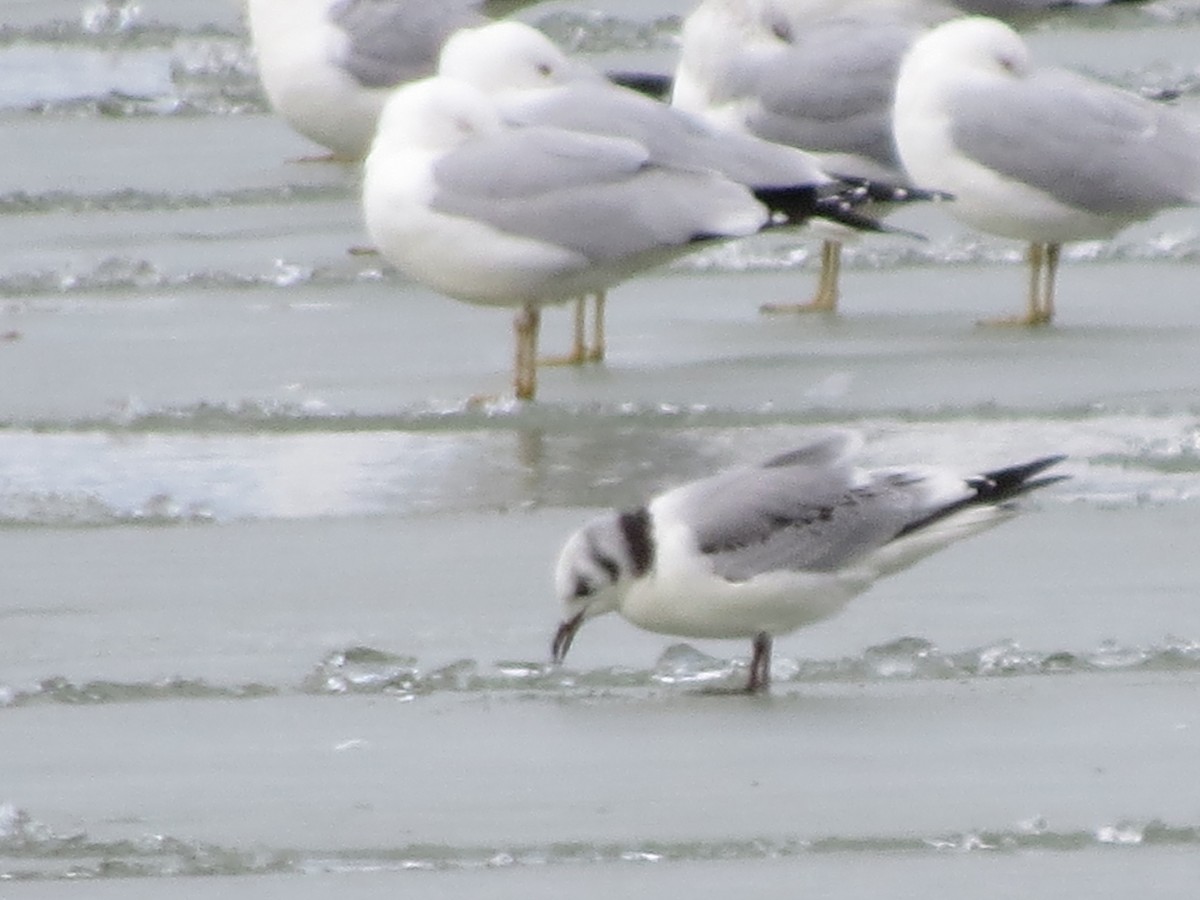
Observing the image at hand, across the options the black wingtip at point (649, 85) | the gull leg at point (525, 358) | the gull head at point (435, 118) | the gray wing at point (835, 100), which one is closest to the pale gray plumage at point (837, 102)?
the gray wing at point (835, 100)

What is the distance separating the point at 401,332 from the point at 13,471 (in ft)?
5.78

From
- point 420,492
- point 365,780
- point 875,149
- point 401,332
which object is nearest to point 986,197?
point 875,149

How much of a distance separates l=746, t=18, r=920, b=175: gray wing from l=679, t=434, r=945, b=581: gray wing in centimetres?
376

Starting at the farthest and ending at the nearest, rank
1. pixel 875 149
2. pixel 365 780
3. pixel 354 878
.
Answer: pixel 875 149 < pixel 365 780 < pixel 354 878

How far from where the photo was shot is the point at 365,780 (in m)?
4.84

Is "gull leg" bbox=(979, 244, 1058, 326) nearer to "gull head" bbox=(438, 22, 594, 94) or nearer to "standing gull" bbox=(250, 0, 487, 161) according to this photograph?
"gull head" bbox=(438, 22, 594, 94)

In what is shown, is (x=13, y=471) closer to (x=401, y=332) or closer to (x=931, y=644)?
(x=401, y=332)

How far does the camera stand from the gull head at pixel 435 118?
760 cm

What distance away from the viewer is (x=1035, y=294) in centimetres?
838

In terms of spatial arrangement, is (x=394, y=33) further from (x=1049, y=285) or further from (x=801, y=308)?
(x=1049, y=285)

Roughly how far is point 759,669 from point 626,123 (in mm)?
2981

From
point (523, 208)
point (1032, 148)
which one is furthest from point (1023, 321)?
point (523, 208)

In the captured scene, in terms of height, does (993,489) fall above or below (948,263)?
above

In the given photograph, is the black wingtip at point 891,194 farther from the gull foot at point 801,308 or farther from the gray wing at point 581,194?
the gray wing at point 581,194
